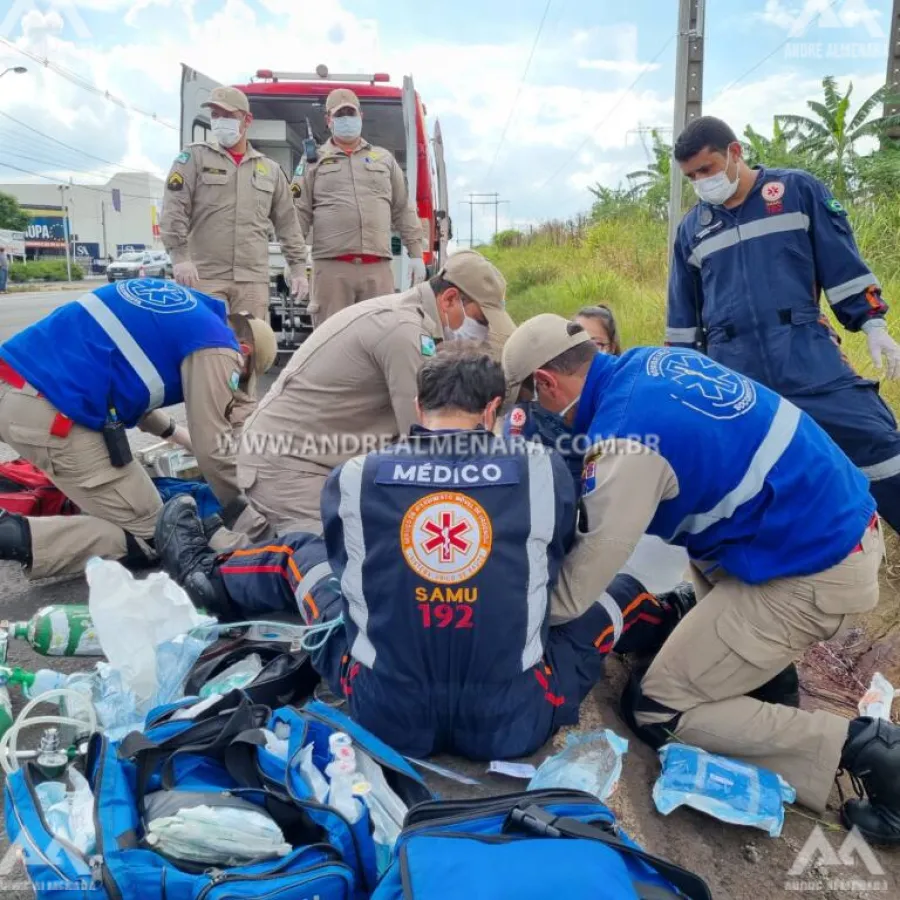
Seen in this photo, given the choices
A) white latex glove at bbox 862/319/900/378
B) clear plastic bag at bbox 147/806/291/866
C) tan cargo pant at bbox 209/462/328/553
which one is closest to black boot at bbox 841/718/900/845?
clear plastic bag at bbox 147/806/291/866

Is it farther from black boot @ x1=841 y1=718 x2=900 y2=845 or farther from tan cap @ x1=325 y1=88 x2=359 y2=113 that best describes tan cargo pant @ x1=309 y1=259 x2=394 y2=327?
black boot @ x1=841 y1=718 x2=900 y2=845

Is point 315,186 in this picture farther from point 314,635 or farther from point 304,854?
point 304,854

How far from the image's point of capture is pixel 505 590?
193cm

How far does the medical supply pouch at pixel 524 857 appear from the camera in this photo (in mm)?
1314

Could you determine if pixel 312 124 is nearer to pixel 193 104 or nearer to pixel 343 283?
pixel 193 104

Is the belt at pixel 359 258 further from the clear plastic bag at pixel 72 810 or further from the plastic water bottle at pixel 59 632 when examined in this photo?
the clear plastic bag at pixel 72 810

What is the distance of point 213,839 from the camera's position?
1.60 m

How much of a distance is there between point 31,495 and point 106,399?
0.66 m

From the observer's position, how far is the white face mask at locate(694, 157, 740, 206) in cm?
333

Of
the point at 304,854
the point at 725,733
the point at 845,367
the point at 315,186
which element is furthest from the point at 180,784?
the point at 315,186

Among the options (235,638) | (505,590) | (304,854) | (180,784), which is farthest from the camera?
(235,638)

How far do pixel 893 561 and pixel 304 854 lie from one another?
2.81m

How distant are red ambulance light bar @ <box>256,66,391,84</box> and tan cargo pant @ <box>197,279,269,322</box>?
3008 mm

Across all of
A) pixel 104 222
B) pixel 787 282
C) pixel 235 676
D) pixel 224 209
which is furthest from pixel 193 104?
pixel 104 222
